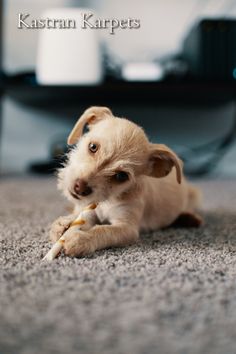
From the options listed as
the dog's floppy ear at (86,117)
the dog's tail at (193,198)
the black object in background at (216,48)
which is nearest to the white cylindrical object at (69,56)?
the black object in background at (216,48)

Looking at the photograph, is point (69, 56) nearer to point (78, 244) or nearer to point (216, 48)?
point (216, 48)

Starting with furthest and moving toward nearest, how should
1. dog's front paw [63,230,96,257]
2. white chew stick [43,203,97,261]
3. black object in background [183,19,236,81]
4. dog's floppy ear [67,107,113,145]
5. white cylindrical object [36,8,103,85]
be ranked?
1. black object in background [183,19,236,81]
2. white cylindrical object [36,8,103,85]
3. dog's floppy ear [67,107,113,145]
4. white chew stick [43,203,97,261]
5. dog's front paw [63,230,96,257]

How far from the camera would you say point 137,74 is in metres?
2.48

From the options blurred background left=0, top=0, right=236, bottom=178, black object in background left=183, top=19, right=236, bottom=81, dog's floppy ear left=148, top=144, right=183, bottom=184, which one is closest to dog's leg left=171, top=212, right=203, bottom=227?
dog's floppy ear left=148, top=144, right=183, bottom=184

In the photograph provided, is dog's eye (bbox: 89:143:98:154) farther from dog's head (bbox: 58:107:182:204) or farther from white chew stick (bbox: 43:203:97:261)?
white chew stick (bbox: 43:203:97:261)

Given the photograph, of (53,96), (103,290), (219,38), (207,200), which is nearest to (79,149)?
(103,290)

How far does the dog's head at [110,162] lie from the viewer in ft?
3.35

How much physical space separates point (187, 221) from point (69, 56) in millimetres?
1323

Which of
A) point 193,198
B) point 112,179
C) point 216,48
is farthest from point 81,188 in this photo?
point 216,48

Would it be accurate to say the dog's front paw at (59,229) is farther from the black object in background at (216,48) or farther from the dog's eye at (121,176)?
the black object in background at (216,48)

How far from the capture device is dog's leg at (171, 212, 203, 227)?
1.33m

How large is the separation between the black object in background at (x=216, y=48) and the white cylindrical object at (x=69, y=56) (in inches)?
22.9

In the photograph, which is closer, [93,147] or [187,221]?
[93,147]

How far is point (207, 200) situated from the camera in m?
1.84
